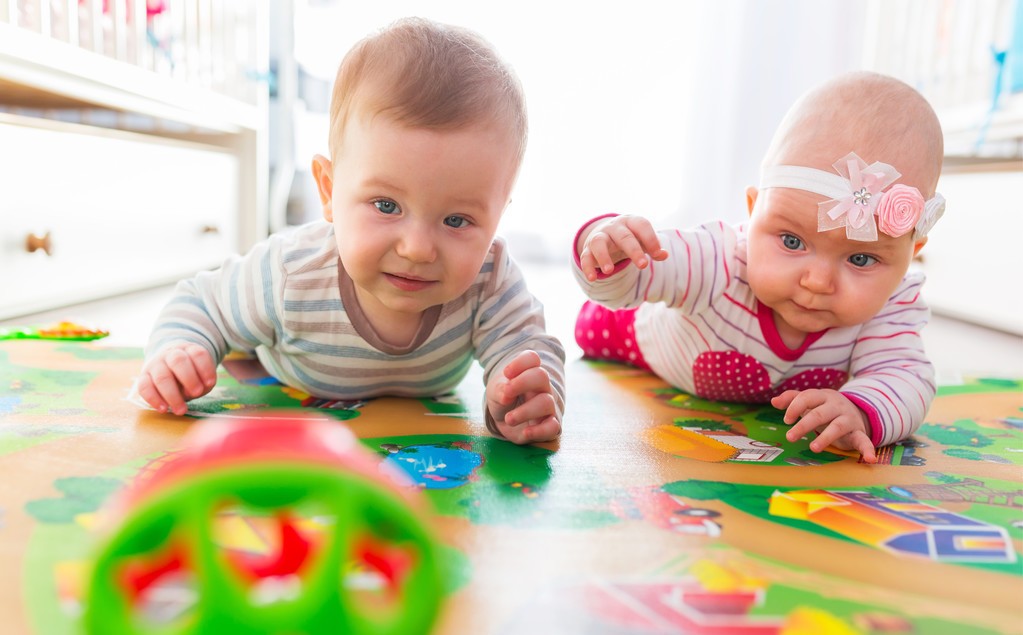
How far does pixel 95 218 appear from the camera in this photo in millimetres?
1581

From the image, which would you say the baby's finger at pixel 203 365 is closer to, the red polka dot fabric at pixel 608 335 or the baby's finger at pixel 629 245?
the baby's finger at pixel 629 245

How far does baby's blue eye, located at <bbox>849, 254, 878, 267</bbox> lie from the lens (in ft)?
2.85

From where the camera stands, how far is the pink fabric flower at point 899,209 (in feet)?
2.68

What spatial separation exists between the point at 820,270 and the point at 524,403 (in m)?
0.33

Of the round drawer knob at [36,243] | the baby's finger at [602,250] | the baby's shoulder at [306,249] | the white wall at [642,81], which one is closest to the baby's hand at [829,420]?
the baby's finger at [602,250]

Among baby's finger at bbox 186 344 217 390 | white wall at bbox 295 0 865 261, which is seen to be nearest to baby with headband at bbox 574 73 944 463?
baby's finger at bbox 186 344 217 390

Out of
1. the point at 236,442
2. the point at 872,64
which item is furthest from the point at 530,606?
the point at 872,64

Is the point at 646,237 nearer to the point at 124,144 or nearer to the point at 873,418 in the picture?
the point at 873,418

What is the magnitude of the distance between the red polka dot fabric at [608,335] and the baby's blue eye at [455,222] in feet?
1.46

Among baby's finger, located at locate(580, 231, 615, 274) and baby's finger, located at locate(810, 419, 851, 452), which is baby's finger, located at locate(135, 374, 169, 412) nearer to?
baby's finger, located at locate(580, 231, 615, 274)

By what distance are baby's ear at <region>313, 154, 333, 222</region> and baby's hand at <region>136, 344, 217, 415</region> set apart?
0.19 metres

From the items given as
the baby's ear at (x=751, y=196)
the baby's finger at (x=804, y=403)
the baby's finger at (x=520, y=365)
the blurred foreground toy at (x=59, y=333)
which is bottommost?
the blurred foreground toy at (x=59, y=333)

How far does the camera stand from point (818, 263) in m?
0.86

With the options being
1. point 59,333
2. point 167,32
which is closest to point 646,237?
point 59,333
